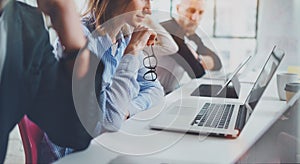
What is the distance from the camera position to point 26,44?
124cm

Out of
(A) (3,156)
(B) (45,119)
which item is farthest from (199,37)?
(A) (3,156)

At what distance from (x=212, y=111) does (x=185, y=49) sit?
0.72 feet

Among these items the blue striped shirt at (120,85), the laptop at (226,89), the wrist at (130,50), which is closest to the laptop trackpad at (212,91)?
the laptop at (226,89)

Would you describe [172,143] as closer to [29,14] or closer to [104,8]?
[104,8]

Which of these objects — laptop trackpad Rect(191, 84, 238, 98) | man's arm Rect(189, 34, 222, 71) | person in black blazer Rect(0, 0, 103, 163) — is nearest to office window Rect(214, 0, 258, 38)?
man's arm Rect(189, 34, 222, 71)

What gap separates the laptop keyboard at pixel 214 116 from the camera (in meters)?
1.26

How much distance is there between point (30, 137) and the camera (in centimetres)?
128

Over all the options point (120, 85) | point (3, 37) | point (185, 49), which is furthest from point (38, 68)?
point (185, 49)

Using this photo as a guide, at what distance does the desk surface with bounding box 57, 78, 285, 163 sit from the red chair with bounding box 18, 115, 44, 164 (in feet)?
0.30

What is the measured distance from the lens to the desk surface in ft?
3.93

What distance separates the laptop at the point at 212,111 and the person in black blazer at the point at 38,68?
A: 272mm

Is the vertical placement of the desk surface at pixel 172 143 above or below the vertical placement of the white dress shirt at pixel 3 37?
below

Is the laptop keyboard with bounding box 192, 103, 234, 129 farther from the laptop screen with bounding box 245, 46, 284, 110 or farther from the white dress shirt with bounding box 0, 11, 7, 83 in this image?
the white dress shirt with bounding box 0, 11, 7, 83

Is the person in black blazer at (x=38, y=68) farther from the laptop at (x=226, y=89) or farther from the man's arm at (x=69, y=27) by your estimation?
the laptop at (x=226, y=89)
